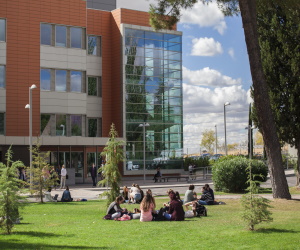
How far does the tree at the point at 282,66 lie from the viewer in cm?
2991

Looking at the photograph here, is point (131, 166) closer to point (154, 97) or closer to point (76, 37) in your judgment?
point (154, 97)

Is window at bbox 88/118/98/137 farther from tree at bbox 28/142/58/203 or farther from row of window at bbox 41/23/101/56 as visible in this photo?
tree at bbox 28/142/58/203

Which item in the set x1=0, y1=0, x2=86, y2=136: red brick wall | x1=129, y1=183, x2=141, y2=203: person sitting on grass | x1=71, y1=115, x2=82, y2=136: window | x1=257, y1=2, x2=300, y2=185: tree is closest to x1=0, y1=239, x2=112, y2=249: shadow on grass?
x1=129, y1=183, x2=141, y2=203: person sitting on grass

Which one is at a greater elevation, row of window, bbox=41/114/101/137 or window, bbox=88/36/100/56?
window, bbox=88/36/100/56

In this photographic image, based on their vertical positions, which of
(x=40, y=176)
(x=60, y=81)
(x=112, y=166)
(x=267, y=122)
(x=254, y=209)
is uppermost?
(x=60, y=81)

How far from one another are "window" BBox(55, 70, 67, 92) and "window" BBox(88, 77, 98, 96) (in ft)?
16.1

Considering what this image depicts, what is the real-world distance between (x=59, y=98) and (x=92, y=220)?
31.9m

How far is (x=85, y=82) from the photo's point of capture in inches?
2008

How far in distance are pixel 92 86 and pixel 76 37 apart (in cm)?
595

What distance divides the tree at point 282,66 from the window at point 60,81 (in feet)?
77.7

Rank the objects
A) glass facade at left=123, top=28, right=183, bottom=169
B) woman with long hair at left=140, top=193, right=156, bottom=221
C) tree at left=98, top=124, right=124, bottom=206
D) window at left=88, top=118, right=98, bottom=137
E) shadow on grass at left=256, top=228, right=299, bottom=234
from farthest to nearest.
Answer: glass facade at left=123, top=28, right=183, bottom=169 → window at left=88, top=118, right=98, bottom=137 → tree at left=98, top=124, right=124, bottom=206 → woman with long hair at left=140, top=193, right=156, bottom=221 → shadow on grass at left=256, top=228, right=299, bottom=234

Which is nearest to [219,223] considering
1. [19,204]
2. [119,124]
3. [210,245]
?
[210,245]

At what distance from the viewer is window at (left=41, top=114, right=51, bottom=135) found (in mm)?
48406

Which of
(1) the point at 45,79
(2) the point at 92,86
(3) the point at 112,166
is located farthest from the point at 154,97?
(3) the point at 112,166
